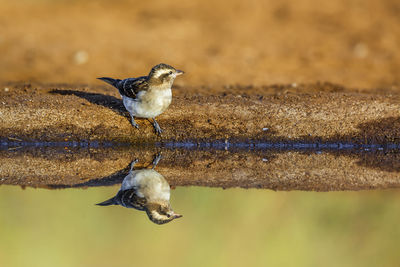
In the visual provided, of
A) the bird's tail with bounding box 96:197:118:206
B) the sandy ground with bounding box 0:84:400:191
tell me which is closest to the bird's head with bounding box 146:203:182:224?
the bird's tail with bounding box 96:197:118:206

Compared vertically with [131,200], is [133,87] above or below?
above

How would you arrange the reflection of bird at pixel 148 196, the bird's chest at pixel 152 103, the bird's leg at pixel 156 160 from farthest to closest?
the bird's chest at pixel 152 103
the bird's leg at pixel 156 160
the reflection of bird at pixel 148 196

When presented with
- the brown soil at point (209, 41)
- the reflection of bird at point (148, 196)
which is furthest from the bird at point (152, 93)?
the brown soil at point (209, 41)

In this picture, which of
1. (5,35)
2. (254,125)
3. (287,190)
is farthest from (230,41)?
(287,190)

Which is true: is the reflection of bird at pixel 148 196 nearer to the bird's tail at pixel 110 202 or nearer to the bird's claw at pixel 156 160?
the bird's tail at pixel 110 202

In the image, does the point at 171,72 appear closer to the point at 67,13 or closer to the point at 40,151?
the point at 40,151

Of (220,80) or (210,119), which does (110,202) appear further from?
(220,80)

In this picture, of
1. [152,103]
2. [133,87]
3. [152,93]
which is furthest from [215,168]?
[133,87]

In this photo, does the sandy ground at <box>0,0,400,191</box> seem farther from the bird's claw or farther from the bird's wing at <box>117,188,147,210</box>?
the bird's wing at <box>117,188,147,210</box>

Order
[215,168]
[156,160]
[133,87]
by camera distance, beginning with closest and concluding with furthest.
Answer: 1. [215,168]
2. [156,160]
3. [133,87]
